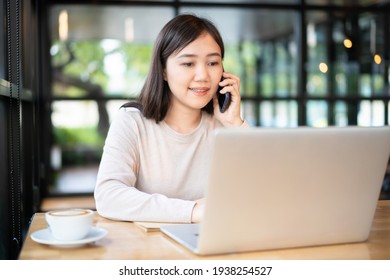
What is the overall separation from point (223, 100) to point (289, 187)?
107 centimetres

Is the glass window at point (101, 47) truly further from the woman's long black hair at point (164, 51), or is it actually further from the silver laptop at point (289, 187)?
the silver laptop at point (289, 187)

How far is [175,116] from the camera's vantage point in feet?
7.13

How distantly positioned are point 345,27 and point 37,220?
175 inches

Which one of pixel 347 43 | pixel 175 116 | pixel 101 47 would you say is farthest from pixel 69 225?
pixel 347 43

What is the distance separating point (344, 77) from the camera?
18.1 ft

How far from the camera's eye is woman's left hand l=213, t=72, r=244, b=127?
222 cm

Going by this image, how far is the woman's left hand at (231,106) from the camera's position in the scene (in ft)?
7.30

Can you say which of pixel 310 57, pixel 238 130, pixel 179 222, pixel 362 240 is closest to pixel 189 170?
pixel 179 222

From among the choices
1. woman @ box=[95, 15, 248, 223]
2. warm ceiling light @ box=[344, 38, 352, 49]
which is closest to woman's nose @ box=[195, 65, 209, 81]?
woman @ box=[95, 15, 248, 223]

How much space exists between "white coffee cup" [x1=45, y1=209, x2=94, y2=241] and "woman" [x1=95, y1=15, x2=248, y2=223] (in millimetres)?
604

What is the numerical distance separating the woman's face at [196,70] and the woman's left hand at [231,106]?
0.13 m

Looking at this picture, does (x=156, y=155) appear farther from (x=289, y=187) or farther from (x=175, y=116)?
(x=289, y=187)

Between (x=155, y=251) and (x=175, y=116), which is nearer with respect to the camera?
(x=155, y=251)

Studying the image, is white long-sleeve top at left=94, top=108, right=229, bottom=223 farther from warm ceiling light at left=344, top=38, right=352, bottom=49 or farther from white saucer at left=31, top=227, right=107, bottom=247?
warm ceiling light at left=344, top=38, right=352, bottom=49
